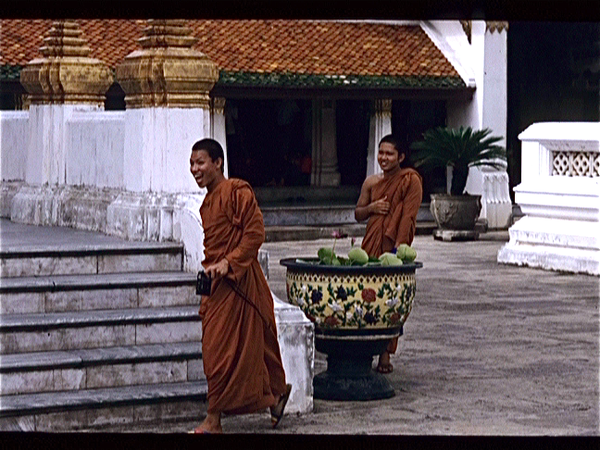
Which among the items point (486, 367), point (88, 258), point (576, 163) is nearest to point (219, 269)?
point (88, 258)

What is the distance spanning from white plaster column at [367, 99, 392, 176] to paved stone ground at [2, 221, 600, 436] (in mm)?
9414

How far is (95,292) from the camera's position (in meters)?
8.74

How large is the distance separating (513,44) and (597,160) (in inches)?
480

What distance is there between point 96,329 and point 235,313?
109 cm

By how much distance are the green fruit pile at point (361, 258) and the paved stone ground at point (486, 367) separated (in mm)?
839

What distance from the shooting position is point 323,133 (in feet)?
86.4

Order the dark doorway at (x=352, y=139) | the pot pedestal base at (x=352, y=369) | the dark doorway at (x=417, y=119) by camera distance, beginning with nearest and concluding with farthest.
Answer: the pot pedestal base at (x=352, y=369)
the dark doorway at (x=352, y=139)
the dark doorway at (x=417, y=119)

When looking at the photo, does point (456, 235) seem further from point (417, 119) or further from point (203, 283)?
point (203, 283)

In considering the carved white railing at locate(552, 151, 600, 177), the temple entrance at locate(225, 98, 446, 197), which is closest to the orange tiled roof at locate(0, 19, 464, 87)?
the temple entrance at locate(225, 98, 446, 197)

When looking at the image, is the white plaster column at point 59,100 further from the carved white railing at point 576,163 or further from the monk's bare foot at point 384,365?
the carved white railing at point 576,163

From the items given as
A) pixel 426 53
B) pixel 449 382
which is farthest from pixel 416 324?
pixel 426 53

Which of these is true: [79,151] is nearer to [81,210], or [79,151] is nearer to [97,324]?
[81,210]

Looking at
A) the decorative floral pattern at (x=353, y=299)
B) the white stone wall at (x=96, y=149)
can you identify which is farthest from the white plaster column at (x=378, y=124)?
the decorative floral pattern at (x=353, y=299)

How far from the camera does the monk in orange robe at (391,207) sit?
31.7 ft
